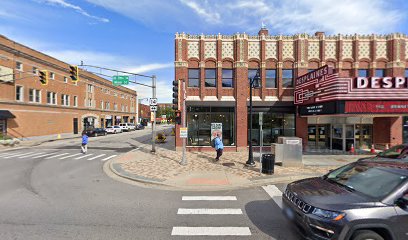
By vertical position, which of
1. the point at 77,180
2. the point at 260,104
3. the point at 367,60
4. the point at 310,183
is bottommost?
the point at 77,180

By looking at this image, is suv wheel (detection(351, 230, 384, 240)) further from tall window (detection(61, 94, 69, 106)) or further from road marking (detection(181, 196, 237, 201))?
tall window (detection(61, 94, 69, 106))

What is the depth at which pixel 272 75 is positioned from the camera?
55.0ft

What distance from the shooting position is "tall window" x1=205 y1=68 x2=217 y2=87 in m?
16.7

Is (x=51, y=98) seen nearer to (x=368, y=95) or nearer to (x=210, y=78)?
(x=210, y=78)

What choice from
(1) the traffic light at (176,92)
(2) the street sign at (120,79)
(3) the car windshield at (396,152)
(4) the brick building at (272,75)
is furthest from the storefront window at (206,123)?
(3) the car windshield at (396,152)

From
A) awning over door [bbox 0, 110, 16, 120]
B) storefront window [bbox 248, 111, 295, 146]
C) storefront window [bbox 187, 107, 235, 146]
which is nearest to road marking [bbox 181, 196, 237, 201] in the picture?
storefront window [bbox 187, 107, 235, 146]

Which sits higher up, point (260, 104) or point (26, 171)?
point (260, 104)

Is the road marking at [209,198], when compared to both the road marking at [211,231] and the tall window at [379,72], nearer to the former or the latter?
the road marking at [211,231]

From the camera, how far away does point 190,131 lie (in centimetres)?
1691

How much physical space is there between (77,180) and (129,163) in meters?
3.35

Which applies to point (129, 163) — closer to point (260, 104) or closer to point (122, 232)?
point (122, 232)

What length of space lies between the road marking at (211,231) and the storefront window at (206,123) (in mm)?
11816

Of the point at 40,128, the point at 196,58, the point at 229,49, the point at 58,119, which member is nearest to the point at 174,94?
the point at 196,58

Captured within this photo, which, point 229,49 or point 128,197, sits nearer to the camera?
point 128,197
